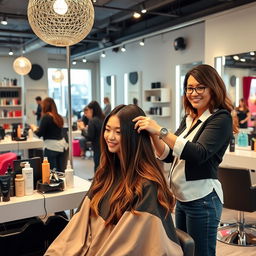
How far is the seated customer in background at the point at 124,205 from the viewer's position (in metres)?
1.35

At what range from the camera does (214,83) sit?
1493 mm

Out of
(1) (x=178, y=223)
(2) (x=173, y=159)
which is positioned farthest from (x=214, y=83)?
(1) (x=178, y=223)

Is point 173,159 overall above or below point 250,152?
above

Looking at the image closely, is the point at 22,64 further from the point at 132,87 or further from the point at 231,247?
the point at 231,247

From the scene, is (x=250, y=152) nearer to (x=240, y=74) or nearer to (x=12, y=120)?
(x=240, y=74)

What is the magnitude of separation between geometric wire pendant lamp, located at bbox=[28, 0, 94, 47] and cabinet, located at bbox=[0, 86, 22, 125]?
6763 mm

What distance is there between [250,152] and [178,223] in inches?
86.3

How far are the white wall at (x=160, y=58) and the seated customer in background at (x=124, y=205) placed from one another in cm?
521

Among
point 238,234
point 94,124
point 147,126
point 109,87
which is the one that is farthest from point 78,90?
point 147,126

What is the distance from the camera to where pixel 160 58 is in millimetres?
7414

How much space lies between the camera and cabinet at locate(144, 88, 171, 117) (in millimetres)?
7084

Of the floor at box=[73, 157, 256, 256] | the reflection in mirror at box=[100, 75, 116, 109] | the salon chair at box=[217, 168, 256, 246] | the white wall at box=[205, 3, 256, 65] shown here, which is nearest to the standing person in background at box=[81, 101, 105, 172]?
the floor at box=[73, 157, 256, 256]

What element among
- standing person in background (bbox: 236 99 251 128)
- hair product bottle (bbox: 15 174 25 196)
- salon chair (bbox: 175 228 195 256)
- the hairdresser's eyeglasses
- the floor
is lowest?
the floor

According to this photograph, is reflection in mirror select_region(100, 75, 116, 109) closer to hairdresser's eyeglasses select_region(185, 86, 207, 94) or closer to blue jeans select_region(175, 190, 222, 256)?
hairdresser's eyeglasses select_region(185, 86, 207, 94)
